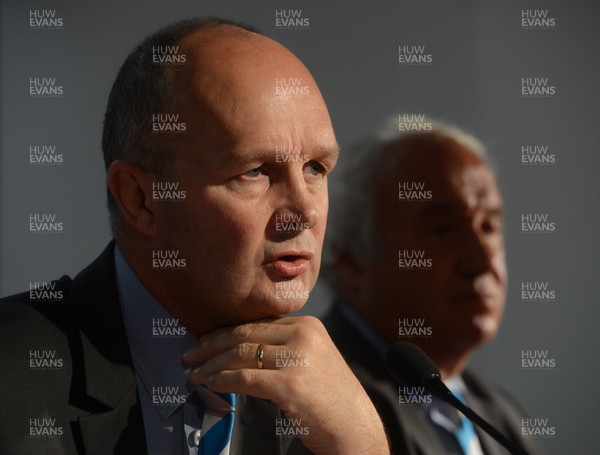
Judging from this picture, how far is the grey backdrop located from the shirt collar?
48 centimetres

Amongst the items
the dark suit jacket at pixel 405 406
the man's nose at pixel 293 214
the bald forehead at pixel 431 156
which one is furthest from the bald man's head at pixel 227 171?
the bald forehead at pixel 431 156

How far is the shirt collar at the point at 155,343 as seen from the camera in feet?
4.87

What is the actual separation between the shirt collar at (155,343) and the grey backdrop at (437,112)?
0.48 m

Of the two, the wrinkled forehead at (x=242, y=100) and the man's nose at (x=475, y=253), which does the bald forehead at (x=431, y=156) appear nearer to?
the man's nose at (x=475, y=253)

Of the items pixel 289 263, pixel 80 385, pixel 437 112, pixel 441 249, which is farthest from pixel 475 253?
pixel 80 385

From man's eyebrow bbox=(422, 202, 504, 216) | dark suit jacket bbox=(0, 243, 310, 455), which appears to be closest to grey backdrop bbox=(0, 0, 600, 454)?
man's eyebrow bbox=(422, 202, 504, 216)

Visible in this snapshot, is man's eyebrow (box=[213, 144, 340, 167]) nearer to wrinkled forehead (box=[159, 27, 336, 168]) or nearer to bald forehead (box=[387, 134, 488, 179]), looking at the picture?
wrinkled forehead (box=[159, 27, 336, 168])

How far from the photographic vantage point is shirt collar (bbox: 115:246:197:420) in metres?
1.49

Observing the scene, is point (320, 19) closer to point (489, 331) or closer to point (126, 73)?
point (126, 73)

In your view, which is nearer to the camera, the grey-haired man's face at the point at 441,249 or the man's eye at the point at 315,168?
the man's eye at the point at 315,168

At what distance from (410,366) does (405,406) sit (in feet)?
2.24

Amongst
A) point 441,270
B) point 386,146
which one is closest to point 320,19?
point 386,146

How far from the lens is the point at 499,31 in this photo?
245 centimetres

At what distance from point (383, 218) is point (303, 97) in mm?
1096
